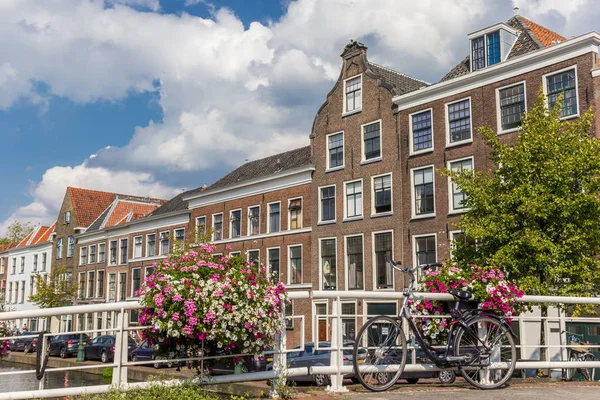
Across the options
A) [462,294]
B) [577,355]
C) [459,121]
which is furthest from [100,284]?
[462,294]

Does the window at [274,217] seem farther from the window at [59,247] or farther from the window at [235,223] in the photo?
the window at [59,247]

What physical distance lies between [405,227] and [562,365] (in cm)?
2055

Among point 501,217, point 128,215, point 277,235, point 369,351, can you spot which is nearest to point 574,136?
point 501,217

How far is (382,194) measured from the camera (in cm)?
3105

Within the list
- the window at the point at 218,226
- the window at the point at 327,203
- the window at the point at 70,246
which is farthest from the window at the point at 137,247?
the window at the point at 327,203

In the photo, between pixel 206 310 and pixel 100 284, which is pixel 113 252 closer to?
pixel 100 284

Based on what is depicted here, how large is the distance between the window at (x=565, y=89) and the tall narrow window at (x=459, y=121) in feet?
12.3

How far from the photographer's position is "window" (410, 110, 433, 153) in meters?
29.4

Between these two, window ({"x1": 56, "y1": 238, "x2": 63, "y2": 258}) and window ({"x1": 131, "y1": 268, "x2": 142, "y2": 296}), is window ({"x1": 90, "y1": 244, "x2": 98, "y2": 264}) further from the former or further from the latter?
window ({"x1": 131, "y1": 268, "x2": 142, "y2": 296})

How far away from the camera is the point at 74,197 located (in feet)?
200

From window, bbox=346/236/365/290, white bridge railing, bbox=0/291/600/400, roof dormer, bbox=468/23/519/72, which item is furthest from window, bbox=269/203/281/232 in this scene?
white bridge railing, bbox=0/291/600/400

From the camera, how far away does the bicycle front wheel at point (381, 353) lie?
766cm

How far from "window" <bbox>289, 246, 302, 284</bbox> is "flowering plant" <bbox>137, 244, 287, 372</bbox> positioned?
28.0m

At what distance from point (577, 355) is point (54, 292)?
4453 cm
